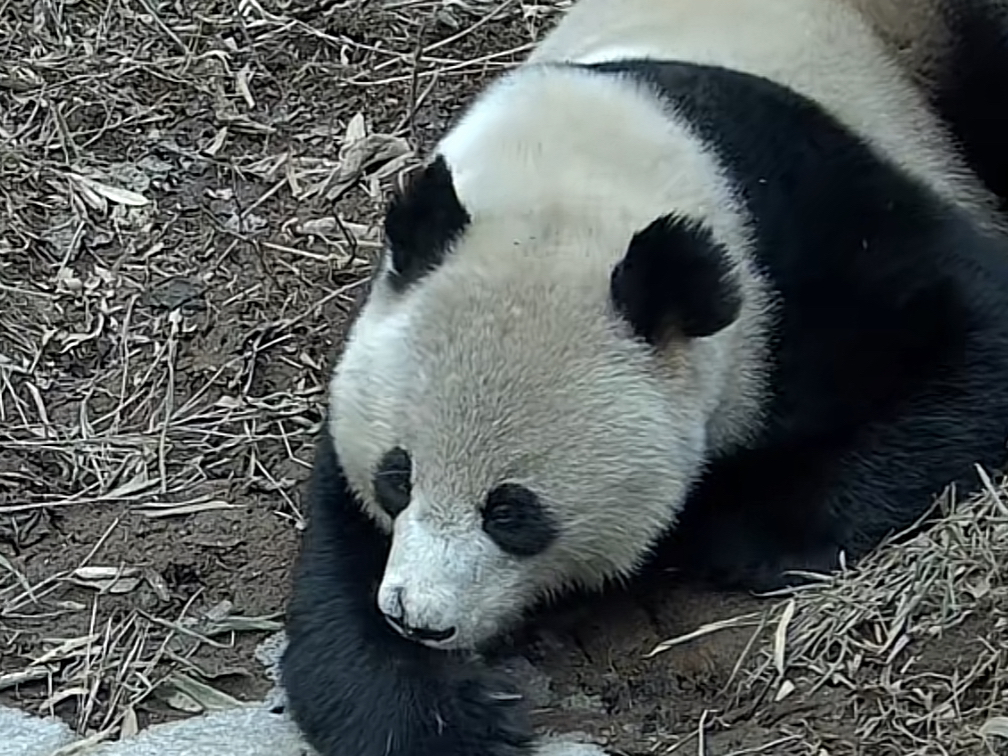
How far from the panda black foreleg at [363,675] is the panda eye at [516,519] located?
0.30 m

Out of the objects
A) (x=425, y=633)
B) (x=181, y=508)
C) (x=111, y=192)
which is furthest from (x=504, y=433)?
(x=111, y=192)

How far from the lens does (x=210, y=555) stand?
15.3 ft

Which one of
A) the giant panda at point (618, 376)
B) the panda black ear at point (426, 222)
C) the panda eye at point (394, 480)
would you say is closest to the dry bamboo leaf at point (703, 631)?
the giant panda at point (618, 376)

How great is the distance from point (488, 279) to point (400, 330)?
0.22m

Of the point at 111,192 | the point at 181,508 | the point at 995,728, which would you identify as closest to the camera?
the point at 995,728

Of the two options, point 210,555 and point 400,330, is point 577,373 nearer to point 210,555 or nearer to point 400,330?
point 400,330

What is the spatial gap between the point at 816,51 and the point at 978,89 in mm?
535

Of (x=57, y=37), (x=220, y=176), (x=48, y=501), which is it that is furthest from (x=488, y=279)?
(x=57, y=37)

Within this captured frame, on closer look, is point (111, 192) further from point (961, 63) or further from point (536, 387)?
point (536, 387)

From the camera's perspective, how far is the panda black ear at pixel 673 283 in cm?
378

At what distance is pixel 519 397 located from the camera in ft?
12.3

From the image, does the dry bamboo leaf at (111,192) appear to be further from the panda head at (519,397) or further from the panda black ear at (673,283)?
the panda black ear at (673,283)

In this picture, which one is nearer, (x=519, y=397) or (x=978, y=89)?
(x=519, y=397)

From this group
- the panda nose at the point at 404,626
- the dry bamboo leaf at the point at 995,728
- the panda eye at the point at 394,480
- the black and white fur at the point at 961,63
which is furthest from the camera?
the black and white fur at the point at 961,63
